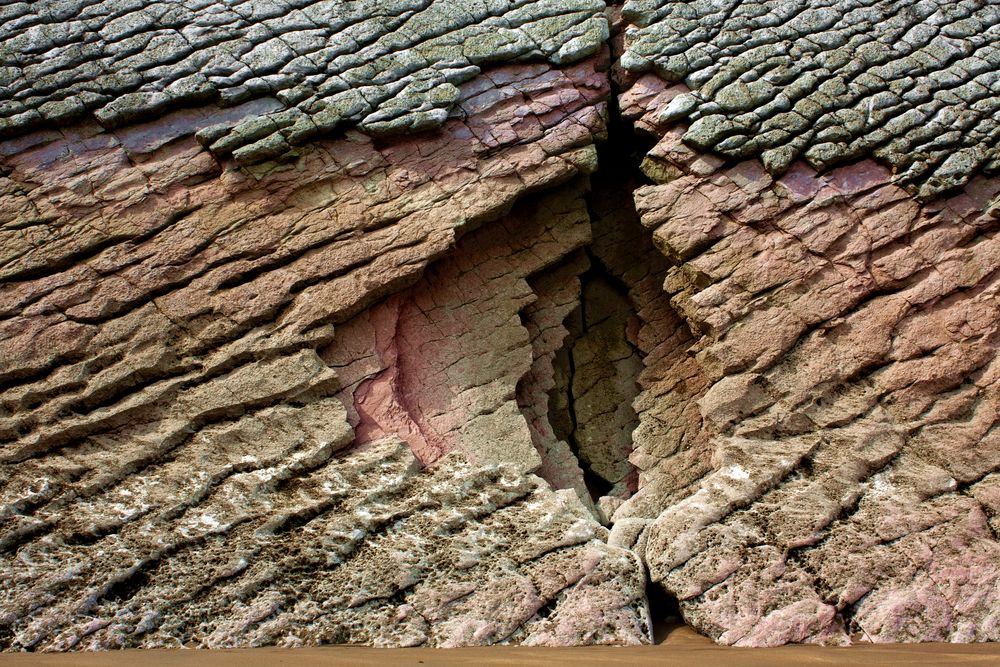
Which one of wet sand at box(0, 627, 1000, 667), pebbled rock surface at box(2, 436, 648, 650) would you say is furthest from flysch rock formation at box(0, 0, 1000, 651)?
wet sand at box(0, 627, 1000, 667)

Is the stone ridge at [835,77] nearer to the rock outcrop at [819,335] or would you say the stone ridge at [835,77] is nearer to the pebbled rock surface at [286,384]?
the rock outcrop at [819,335]

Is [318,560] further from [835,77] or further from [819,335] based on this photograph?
[835,77]

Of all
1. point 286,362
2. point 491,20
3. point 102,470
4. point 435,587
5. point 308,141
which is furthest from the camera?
point 491,20

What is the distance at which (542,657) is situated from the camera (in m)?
3.95

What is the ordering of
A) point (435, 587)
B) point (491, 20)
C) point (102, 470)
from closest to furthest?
point (435, 587) → point (102, 470) → point (491, 20)

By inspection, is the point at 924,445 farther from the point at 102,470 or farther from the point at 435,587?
the point at 102,470

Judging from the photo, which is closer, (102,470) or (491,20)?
(102,470)

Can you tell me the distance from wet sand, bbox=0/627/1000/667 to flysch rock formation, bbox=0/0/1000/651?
0.32 metres

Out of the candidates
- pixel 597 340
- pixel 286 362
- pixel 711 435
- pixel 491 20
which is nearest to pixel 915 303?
pixel 711 435

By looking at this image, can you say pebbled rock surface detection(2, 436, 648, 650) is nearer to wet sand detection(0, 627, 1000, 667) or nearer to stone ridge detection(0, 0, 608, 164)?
wet sand detection(0, 627, 1000, 667)

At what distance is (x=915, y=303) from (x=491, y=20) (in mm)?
3322

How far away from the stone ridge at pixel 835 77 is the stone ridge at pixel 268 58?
723mm

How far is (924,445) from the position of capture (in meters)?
5.40

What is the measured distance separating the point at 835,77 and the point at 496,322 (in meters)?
2.77
